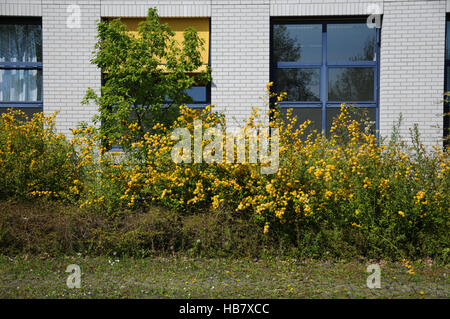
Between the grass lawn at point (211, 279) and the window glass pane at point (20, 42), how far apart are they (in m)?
5.76

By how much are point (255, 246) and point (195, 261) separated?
2.66 ft

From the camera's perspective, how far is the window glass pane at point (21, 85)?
30.3 feet

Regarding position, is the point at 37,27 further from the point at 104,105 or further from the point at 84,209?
the point at 84,209

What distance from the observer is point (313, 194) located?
517 centimetres

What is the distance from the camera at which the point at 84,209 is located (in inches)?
215

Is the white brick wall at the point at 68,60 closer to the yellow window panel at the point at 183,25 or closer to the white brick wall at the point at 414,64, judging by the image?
the yellow window panel at the point at 183,25

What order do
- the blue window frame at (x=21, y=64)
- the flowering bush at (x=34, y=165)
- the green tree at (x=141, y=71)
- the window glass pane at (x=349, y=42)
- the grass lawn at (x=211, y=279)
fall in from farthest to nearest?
1. the blue window frame at (x=21, y=64)
2. the window glass pane at (x=349, y=42)
3. the green tree at (x=141, y=71)
4. the flowering bush at (x=34, y=165)
5. the grass lawn at (x=211, y=279)

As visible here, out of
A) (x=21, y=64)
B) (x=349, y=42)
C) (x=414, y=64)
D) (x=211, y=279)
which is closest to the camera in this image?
(x=211, y=279)

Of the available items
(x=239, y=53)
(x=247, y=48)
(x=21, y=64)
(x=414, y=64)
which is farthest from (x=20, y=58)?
(x=414, y=64)

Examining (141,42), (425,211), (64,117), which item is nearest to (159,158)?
(141,42)

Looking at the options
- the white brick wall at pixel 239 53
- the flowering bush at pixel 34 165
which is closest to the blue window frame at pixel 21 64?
the flowering bush at pixel 34 165

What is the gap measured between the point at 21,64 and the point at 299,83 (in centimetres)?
647

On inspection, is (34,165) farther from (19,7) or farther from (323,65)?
(323,65)

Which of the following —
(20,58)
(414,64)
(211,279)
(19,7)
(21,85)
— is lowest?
(211,279)
